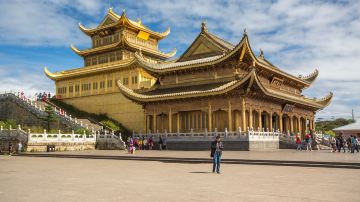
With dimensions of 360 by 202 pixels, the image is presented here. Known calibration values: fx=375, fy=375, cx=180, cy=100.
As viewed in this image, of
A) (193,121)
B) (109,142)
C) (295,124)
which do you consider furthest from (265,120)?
(109,142)

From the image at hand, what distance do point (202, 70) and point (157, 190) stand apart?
Result: 25.5 m

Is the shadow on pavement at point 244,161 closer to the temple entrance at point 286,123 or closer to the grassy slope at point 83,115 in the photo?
the grassy slope at point 83,115

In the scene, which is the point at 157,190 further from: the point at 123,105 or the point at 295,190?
the point at 123,105

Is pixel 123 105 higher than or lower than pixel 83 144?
higher

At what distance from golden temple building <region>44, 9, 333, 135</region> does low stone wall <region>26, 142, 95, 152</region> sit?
6.28m

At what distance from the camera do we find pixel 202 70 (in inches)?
1350

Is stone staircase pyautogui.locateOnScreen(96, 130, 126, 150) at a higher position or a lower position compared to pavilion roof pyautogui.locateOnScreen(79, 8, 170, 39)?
lower

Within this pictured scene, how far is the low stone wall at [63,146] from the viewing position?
30.0 m

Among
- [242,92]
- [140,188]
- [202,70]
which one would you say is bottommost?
[140,188]

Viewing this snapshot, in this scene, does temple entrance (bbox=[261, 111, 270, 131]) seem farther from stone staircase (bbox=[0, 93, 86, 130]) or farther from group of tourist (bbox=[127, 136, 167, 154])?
stone staircase (bbox=[0, 93, 86, 130])

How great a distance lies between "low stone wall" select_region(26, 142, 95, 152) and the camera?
2995 centimetres

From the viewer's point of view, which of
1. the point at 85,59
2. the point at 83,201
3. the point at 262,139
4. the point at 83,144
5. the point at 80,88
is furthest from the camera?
the point at 85,59

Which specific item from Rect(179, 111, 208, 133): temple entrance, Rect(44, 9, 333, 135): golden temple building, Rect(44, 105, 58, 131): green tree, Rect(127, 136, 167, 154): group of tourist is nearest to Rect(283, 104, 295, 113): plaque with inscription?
Rect(44, 9, 333, 135): golden temple building

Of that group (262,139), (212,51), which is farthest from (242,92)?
(212,51)
